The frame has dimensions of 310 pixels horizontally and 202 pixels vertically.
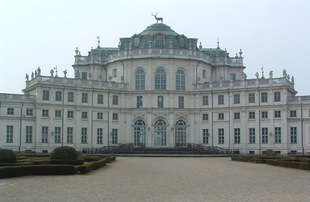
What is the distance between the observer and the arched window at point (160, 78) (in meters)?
73.7

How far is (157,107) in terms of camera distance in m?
72.6

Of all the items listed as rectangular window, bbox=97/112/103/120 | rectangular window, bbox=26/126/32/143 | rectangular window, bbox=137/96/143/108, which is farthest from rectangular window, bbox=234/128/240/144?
rectangular window, bbox=26/126/32/143

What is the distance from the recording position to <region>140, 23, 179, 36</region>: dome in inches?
3047

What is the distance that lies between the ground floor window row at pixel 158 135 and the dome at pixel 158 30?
16.0 m

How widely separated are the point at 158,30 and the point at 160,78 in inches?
381

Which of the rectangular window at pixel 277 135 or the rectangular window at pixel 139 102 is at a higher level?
the rectangular window at pixel 139 102

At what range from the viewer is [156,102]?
7288 cm

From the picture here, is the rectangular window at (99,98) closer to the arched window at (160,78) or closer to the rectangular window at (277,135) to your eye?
the arched window at (160,78)

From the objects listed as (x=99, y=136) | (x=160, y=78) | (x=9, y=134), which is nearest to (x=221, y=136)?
(x=160, y=78)

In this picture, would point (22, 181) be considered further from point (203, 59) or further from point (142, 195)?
point (203, 59)

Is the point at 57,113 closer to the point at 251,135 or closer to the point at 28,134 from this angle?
the point at 28,134

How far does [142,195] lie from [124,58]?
54974 mm

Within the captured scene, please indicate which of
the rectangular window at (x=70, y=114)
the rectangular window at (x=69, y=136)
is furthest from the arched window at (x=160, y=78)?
the rectangular window at (x=69, y=136)

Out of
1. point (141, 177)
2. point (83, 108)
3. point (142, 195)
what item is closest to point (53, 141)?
point (83, 108)
